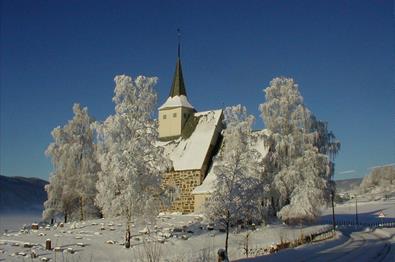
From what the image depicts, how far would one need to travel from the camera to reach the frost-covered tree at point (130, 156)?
30141 millimetres

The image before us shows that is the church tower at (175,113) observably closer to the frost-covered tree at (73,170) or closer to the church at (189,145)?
the church at (189,145)

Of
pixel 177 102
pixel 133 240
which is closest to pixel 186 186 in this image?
pixel 177 102

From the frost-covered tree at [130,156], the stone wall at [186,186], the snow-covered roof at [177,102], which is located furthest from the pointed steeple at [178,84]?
the frost-covered tree at [130,156]

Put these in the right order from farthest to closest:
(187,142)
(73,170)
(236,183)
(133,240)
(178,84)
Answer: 1. (178,84)
2. (187,142)
3. (73,170)
4. (133,240)
5. (236,183)

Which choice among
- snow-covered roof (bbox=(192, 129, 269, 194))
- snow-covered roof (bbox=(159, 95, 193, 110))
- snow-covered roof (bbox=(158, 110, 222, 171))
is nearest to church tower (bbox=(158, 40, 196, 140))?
snow-covered roof (bbox=(159, 95, 193, 110))

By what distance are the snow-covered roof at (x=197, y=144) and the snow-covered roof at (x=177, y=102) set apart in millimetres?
3575

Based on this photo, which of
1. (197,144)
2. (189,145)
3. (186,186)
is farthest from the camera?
(189,145)

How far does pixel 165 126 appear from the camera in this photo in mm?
56156

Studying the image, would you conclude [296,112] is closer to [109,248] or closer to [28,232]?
[109,248]

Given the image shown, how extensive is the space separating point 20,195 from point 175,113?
9597 centimetres


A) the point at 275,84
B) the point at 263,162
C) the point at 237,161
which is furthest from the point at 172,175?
the point at 237,161

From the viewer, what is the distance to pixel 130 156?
30.8 meters

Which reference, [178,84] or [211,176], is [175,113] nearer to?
[178,84]

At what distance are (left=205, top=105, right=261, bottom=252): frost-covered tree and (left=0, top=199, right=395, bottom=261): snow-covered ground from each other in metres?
2.07
